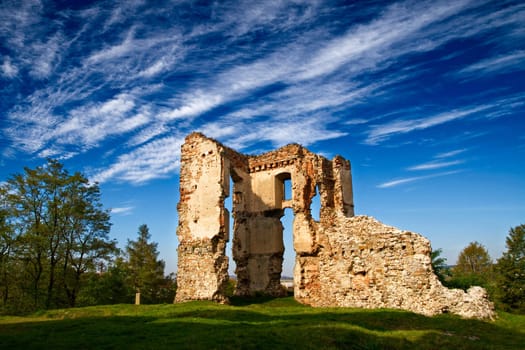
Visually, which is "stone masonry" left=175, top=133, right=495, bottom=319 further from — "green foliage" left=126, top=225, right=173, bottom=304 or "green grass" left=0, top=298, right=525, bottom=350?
"green foliage" left=126, top=225, right=173, bottom=304

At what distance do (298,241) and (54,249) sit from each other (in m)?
14.6

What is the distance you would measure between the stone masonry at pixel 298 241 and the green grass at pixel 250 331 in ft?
5.05

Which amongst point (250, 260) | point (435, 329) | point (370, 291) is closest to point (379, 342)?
point (435, 329)

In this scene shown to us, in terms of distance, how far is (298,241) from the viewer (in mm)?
19672

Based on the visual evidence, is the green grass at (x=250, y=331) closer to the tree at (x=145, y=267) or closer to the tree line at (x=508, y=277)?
the tree line at (x=508, y=277)

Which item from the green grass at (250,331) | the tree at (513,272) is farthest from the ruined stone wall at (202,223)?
the tree at (513,272)

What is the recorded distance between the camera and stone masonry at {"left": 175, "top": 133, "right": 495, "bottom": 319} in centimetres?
1488

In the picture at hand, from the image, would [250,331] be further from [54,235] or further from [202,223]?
[54,235]

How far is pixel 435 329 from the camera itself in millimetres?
10938

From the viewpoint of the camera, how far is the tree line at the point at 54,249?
72.0 feet

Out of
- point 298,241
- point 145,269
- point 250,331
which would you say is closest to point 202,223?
point 298,241

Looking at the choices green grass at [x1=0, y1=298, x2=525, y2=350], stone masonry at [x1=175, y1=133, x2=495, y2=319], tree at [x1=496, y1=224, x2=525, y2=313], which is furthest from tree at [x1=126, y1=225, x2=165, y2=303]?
tree at [x1=496, y1=224, x2=525, y2=313]

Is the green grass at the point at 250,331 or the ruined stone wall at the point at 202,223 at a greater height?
the ruined stone wall at the point at 202,223

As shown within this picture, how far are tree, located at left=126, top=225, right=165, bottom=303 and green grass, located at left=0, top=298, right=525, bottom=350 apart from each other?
17.4m
